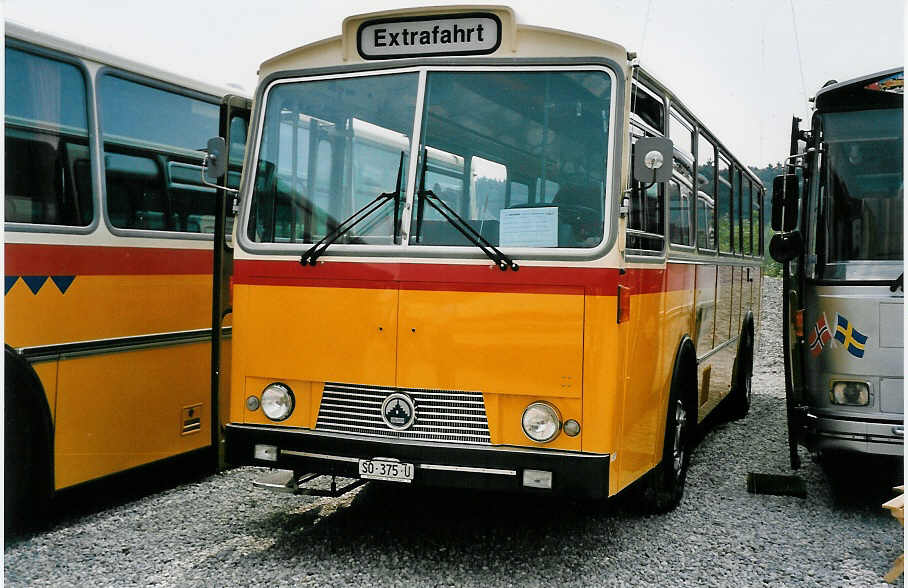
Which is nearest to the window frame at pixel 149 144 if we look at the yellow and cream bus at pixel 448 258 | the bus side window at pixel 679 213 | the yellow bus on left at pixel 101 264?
the yellow bus on left at pixel 101 264

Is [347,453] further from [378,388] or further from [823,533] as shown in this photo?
[823,533]

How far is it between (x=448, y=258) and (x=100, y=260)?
2418mm

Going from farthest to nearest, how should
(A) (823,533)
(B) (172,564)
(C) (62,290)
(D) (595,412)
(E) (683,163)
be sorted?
(E) (683,163)
(A) (823,533)
(C) (62,290)
(B) (172,564)
(D) (595,412)

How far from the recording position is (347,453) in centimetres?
479

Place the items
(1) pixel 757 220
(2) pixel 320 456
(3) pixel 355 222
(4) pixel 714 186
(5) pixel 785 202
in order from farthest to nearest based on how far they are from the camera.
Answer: (1) pixel 757 220
(4) pixel 714 186
(5) pixel 785 202
(3) pixel 355 222
(2) pixel 320 456

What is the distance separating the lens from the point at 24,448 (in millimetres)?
5336

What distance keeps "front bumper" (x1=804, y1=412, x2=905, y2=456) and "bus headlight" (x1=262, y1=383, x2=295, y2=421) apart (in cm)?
359

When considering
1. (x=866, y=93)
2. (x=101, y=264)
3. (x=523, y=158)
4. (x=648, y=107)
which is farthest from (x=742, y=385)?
(x=101, y=264)

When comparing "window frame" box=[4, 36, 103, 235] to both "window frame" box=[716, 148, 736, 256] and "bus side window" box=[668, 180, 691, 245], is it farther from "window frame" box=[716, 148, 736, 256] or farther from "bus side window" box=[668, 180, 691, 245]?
"window frame" box=[716, 148, 736, 256]

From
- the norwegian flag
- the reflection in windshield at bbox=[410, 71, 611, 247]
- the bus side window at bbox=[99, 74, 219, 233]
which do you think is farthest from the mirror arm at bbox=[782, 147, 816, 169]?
the bus side window at bbox=[99, 74, 219, 233]

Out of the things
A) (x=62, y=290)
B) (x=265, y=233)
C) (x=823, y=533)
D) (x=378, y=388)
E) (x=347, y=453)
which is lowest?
(x=823, y=533)

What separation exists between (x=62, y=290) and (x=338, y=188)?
183cm

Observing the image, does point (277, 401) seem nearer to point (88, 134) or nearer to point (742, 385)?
point (88, 134)

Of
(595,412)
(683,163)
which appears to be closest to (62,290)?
A: (595,412)
